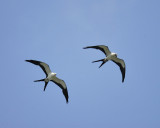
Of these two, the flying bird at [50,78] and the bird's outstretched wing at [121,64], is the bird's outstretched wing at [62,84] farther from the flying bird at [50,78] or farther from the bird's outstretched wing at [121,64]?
the bird's outstretched wing at [121,64]

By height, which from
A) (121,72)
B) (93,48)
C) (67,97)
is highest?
(93,48)

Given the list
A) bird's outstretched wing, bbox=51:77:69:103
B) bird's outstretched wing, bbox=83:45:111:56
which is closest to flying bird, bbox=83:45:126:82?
bird's outstretched wing, bbox=83:45:111:56

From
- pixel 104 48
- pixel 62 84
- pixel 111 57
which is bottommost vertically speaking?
pixel 62 84

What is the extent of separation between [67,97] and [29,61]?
492 cm

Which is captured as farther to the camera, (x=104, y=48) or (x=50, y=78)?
(x=104, y=48)

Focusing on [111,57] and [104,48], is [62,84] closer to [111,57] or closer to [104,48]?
[104,48]

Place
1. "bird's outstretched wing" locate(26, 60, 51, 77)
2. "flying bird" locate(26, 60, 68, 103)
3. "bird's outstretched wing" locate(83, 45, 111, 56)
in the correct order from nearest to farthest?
"bird's outstretched wing" locate(26, 60, 51, 77) < "flying bird" locate(26, 60, 68, 103) < "bird's outstretched wing" locate(83, 45, 111, 56)

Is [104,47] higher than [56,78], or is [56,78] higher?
[104,47]

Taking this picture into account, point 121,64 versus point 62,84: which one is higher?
point 121,64

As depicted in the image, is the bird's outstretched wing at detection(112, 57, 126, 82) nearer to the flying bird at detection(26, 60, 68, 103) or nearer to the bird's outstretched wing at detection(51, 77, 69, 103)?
the bird's outstretched wing at detection(51, 77, 69, 103)

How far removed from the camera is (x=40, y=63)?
2792 centimetres

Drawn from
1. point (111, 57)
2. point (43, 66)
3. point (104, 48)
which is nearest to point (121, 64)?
point (111, 57)

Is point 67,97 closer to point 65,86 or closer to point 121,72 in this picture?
point 65,86

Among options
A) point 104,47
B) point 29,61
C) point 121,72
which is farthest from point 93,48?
point 29,61
